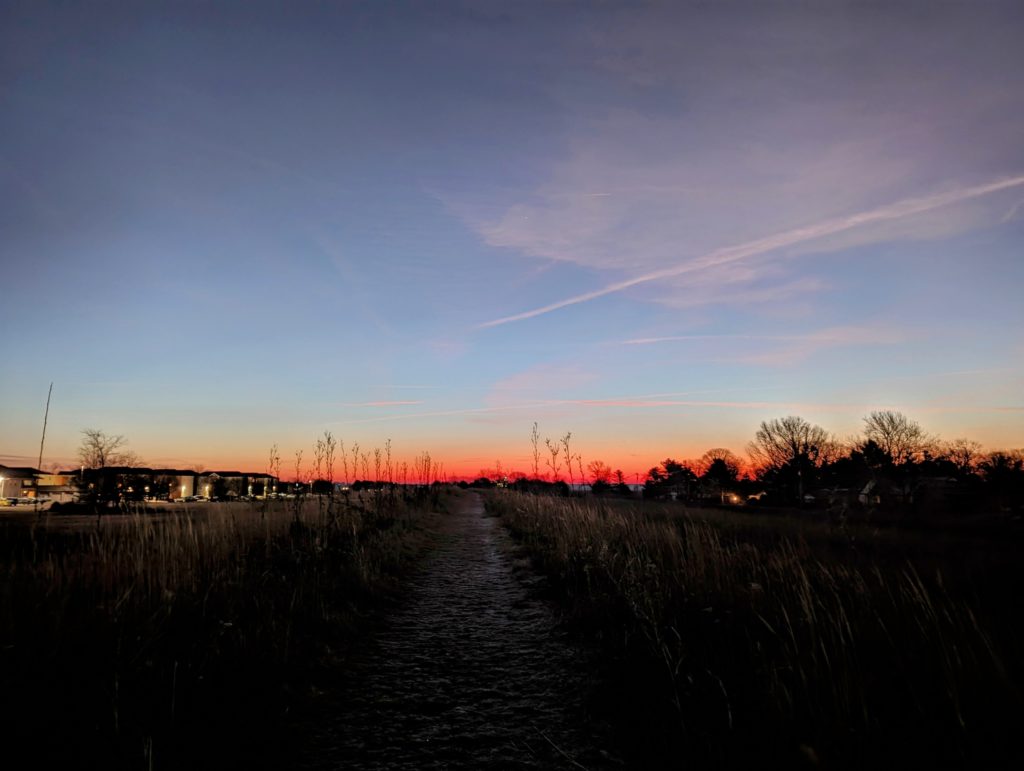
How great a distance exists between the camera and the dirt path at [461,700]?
3.13m

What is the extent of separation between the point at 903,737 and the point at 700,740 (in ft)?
3.46

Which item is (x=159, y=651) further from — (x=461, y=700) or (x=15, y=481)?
(x=15, y=481)

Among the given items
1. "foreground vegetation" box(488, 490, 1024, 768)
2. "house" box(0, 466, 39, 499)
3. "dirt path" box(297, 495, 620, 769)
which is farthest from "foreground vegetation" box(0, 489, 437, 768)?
"house" box(0, 466, 39, 499)

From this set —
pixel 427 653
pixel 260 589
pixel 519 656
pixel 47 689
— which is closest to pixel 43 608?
pixel 47 689

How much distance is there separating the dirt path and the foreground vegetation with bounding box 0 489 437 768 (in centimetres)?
47

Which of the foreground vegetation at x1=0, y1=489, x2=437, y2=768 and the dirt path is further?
the dirt path

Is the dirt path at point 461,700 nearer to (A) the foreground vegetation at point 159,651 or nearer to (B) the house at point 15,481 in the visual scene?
(A) the foreground vegetation at point 159,651

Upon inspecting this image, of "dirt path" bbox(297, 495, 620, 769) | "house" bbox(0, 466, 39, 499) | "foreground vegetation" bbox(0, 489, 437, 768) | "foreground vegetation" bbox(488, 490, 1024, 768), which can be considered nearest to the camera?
"foreground vegetation" bbox(488, 490, 1024, 768)

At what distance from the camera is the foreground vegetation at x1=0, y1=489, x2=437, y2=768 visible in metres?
2.88

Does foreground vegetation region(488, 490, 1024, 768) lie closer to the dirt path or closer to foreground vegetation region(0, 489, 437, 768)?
the dirt path

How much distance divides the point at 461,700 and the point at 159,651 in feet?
7.81

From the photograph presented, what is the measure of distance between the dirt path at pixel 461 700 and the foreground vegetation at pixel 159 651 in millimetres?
465

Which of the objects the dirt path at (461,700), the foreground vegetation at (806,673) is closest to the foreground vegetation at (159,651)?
the dirt path at (461,700)

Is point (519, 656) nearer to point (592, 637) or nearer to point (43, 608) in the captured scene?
point (592, 637)
